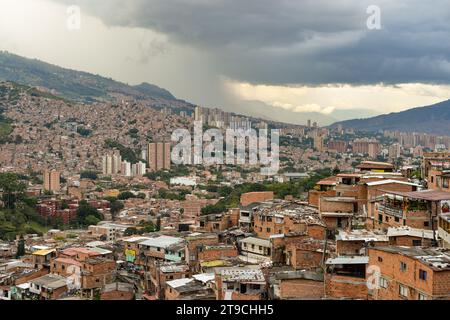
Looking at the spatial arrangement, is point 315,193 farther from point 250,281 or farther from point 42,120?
point 42,120

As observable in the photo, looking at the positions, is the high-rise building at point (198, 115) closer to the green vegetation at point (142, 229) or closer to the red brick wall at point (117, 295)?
the green vegetation at point (142, 229)

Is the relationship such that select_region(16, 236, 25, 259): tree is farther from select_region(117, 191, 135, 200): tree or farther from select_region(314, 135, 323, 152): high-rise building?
select_region(314, 135, 323, 152): high-rise building

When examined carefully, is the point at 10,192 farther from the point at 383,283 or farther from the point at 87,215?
the point at 383,283

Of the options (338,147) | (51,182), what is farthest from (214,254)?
(338,147)

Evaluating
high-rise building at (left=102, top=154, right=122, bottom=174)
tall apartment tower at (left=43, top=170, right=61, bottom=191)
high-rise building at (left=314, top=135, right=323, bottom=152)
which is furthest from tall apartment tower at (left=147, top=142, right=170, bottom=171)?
high-rise building at (left=314, top=135, right=323, bottom=152)
